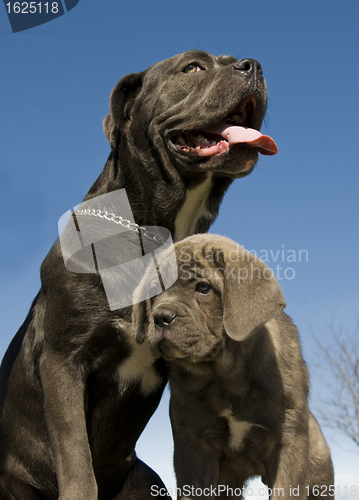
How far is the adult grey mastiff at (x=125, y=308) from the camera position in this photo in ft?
13.6

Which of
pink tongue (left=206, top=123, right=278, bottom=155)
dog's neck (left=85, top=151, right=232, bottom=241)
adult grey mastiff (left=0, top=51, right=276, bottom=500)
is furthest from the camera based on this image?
dog's neck (left=85, top=151, right=232, bottom=241)

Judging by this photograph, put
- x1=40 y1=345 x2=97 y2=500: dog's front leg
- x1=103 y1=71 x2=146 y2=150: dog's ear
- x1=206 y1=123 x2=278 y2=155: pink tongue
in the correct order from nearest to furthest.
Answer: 1. x1=40 y1=345 x2=97 y2=500: dog's front leg
2. x1=206 y1=123 x2=278 y2=155: pink tongue
3. x1=103 y1=71 x2=146 y2=150: dog's ear

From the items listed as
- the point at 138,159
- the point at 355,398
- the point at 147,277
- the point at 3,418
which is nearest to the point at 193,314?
the point at 147,277

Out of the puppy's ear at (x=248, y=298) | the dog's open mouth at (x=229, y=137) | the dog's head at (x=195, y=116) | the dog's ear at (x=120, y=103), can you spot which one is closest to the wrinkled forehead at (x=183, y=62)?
the dog's head at (x=195, y=116)

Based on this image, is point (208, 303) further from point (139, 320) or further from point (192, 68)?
point (192, 68)

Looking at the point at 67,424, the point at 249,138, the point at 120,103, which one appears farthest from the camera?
the point at 120,103

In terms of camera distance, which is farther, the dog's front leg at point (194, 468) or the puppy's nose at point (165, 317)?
the dog's front leg at point (194, 468)

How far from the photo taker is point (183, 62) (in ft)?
15.3

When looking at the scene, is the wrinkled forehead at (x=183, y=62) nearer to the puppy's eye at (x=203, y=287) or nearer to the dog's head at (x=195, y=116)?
the dog's head at (x=195, y=116)

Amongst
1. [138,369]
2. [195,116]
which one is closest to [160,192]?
[195,116]

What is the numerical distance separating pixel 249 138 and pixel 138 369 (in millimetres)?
1772

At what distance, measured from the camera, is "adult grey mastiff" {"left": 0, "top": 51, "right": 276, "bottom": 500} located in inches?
164

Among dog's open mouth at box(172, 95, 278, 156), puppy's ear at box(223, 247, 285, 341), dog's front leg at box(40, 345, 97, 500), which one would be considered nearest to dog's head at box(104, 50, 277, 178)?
dog's open mouth at box(172, 95, 278, 156)

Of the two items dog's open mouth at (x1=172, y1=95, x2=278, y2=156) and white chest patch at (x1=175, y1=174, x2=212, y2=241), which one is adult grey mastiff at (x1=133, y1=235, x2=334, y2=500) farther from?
dog's open mouth at (x1=172, y1=95, x2=278, y2=156)
